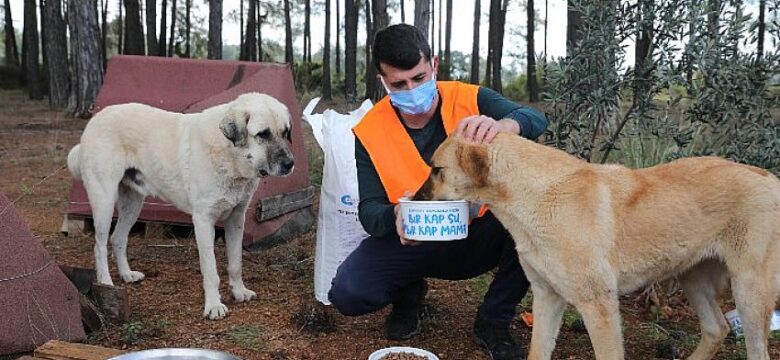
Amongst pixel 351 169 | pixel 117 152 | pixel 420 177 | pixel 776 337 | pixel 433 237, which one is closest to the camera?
pixel 433 237

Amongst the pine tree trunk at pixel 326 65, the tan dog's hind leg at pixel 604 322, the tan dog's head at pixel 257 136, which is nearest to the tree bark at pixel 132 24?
the pine tree trunk at pixel 326 65

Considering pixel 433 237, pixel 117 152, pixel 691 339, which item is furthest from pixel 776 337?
pixel 117 152

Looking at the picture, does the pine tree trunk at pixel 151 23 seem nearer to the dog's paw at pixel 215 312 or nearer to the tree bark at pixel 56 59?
the tree bark at pixel 56 59

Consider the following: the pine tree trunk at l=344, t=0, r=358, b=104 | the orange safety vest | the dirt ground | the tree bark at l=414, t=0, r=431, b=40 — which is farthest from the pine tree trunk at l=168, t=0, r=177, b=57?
the orange safety vest

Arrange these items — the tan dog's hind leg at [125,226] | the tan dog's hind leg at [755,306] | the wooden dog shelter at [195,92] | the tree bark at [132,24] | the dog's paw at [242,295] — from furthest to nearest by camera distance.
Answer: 1. the tree bark at [132,24]
2. the wooden dog shelter at [195,92]
3. the tan dog's hind leg at [125,226]
4. the dog's paw at [242,295]
5. the tan dog's hind leg at [755,306]

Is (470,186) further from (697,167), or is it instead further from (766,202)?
(766,202)

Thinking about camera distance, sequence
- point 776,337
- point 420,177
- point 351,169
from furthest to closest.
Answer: point 351,169 < point 776,337 < point 420,177

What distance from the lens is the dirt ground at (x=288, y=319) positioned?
3736 millimetres

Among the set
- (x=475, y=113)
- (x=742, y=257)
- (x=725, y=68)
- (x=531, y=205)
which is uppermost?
(x=725, y=68)

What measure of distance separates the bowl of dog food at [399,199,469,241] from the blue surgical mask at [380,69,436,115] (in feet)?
2.33

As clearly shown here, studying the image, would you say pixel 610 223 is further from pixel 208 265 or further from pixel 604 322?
pixel 208 265

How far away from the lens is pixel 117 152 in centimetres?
459

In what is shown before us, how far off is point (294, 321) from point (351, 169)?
0.97m

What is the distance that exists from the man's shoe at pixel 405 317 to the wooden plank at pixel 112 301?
149 centimetres
